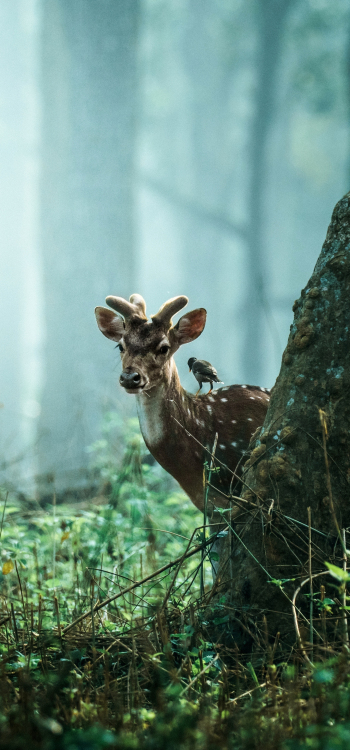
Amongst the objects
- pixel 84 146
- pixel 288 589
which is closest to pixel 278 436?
pixel 288 589

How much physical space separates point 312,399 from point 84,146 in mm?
8338

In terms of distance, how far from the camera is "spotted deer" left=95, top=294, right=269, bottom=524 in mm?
3424

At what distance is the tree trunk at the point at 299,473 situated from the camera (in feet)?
7.77

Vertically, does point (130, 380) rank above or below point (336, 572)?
above

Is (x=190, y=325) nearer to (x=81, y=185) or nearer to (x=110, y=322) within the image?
(x=110, y=322)

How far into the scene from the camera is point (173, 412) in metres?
3.50

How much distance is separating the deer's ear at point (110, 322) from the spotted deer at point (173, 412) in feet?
0.57

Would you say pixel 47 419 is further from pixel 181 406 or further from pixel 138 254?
pixel 181 406

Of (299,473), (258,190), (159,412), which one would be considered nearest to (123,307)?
(159,412)

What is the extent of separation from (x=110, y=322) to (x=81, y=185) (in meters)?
6.60

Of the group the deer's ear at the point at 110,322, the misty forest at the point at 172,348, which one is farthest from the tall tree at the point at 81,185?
the deer's ear at the point at 110,322

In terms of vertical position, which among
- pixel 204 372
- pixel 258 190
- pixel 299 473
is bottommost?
pixel 299 473

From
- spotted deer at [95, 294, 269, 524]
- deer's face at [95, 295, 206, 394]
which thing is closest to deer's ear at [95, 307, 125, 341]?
deer's face at [95, 295, 206, 394]

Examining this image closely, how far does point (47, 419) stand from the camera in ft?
32.2
